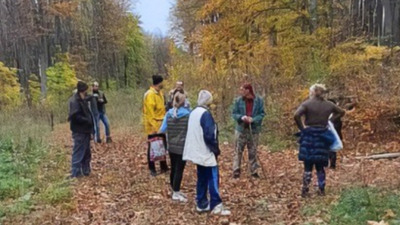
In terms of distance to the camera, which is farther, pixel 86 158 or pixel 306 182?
pixel 86 158

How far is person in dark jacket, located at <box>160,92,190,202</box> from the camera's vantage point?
7.83 meters

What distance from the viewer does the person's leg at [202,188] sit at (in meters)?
7.22

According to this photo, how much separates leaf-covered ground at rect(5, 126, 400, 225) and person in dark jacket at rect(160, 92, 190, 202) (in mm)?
246

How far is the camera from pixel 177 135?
25.8ft

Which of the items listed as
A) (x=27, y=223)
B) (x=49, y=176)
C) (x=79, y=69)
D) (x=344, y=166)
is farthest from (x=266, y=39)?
(x=79, y=69)

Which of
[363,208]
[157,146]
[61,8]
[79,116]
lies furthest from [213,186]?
[61,8]

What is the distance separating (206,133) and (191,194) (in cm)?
190

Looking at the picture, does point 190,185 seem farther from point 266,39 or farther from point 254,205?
point 266,39

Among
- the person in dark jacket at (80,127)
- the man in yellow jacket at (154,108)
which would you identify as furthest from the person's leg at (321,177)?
the person in dark jacket at (80,127)

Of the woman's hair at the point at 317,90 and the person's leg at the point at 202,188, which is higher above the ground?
the woman's hair at the point at 317,90

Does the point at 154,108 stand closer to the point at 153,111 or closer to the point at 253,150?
the point at 153,111

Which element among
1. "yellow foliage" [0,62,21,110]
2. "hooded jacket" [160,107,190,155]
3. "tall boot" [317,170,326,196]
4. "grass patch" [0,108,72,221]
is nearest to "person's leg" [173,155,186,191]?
"hooded jacket" [160,107,190,155]

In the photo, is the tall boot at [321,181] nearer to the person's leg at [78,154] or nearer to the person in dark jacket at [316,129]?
the person in dark jacket at [316,129]

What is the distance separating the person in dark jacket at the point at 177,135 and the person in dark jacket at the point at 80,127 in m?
2.49
